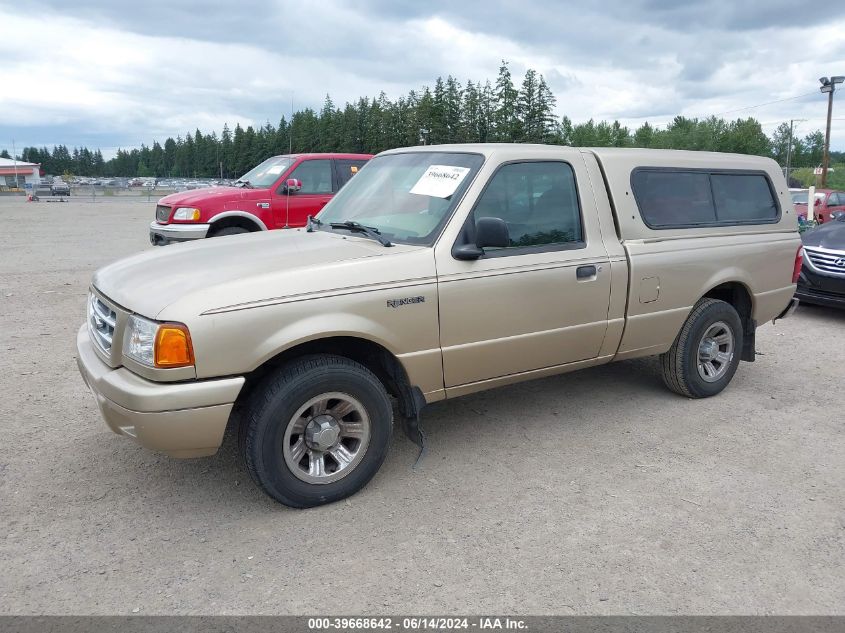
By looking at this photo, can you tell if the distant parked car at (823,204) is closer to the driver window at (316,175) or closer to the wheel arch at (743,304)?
the driver window at (316,175)

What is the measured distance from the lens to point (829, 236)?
9.42m

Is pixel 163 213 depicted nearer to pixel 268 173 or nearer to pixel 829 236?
pixel 268 173

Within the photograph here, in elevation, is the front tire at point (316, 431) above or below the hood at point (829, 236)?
below

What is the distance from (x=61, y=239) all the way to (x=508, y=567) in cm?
1684

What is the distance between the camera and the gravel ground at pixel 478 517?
2.95m

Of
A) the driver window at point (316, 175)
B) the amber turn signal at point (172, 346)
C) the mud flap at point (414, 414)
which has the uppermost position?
the driver window at point (316, 175)

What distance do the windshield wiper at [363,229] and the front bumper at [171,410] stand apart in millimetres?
1223

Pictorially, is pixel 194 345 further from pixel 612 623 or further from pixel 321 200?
pixel 321 200

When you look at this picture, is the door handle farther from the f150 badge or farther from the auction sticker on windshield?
the f150 badge

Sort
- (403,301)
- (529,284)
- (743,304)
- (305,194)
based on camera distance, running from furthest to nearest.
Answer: (305,194), (743,304), (529,284), (403,301)

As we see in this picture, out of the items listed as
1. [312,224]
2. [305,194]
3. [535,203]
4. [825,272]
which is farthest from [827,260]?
[305,194]

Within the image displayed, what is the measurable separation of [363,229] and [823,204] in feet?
77.7

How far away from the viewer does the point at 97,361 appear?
369cm

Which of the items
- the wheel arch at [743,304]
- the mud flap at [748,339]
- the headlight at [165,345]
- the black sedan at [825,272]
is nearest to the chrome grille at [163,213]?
the headlight at [165,345]
